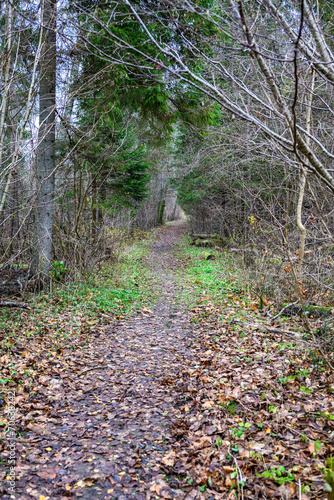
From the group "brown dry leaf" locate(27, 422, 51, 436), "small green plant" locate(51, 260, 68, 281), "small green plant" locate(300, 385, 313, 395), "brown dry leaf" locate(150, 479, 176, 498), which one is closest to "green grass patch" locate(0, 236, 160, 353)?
"small green plant" locate(51, 260, 68, 281)

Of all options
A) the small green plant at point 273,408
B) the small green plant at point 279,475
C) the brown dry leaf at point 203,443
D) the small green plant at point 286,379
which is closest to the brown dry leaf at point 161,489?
the brown dry leaf at point 203,443

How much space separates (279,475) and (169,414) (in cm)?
158

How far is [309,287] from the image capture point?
5918mm

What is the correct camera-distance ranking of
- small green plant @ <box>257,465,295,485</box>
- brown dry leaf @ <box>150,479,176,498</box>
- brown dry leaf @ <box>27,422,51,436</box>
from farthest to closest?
brown dry leaf @ <box>27,422,51,436</box> → brown dry leaf @ <box>150,479,176,498</box> → small green plant @ <box>257,465,295,485</box>

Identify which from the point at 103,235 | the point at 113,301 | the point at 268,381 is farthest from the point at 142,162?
the point at 268,381

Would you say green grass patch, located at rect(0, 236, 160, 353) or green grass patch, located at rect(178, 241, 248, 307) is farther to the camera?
green grass patch, located at rect(178, 241, 248, 307)

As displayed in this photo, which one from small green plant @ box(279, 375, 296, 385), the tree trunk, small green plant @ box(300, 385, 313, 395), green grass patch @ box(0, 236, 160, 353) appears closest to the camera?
small green plant @ box(300, 385, 313, 395)

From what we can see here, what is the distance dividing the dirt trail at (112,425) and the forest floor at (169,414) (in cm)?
1

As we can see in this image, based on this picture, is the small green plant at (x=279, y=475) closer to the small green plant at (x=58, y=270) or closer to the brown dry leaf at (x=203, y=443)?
the brown dry leaf at (x=203, y=443)

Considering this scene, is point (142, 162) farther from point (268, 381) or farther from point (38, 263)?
point (268, 381)

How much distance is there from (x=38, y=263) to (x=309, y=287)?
5930 mm

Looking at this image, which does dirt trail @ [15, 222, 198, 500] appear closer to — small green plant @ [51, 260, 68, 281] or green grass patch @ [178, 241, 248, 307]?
green grass patch @ [178, 241, 248, 307]

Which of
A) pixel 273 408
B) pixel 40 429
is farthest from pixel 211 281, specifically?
pixel 40 429

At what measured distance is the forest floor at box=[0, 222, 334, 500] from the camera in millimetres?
2736
